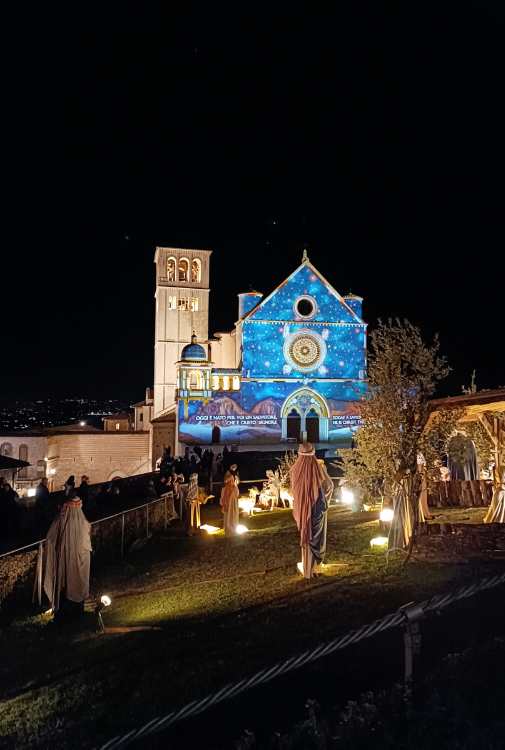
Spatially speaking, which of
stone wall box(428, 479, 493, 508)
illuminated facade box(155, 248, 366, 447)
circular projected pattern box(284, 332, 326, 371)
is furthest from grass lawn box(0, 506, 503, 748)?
circular projected pattern box(284, 332, 326, 371)

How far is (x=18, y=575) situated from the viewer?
10062 millimetres

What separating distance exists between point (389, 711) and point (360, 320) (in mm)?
38920

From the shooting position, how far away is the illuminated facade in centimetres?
3897

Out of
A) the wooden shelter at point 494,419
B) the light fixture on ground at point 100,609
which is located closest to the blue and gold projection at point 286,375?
the wooden shelter at point 494,419

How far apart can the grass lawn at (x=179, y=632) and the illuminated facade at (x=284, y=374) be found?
26.1m

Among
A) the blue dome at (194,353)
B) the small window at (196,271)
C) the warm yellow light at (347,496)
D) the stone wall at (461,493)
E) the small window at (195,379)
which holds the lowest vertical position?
the warm yellow light at (347,496)

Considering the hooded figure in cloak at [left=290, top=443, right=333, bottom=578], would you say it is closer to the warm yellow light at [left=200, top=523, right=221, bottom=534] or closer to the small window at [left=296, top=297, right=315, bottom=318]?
the warm yellow light at [left=200, top=523, right=221, bottom=534]

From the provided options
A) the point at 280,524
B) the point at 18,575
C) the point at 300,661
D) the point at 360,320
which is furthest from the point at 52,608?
the point at 360,320

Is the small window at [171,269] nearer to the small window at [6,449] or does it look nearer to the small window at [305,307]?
the small window at [305,307]

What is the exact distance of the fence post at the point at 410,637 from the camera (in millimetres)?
4945

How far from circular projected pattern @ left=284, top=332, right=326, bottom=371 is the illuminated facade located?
69mm

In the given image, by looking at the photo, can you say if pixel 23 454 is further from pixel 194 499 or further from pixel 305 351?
pixel 194 499

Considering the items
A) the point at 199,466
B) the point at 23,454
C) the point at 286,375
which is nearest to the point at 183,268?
the point at 286,375

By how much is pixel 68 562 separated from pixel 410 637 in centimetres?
602
